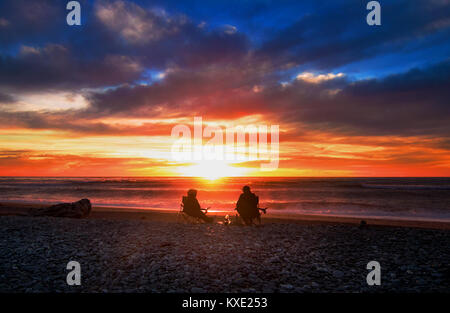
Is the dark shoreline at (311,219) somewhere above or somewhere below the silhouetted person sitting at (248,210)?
below

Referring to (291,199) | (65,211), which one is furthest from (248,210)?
(291,199)

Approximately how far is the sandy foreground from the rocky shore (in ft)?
0.08

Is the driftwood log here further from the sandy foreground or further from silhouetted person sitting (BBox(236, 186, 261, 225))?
silhouetted person sitting (BBox(236, 186, 261, 225))

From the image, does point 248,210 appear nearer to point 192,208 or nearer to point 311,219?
point 192,208

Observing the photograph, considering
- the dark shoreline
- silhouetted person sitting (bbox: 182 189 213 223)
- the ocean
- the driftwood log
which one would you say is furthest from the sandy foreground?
the ocean

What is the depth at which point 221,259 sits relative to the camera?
8.84 metres

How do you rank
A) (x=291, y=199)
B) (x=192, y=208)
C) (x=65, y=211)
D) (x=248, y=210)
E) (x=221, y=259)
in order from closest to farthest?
(x=221, y=259)
(x=248, y=210)
(x=192, y=208)
(x=65, y=211)
(x=291, y=199)

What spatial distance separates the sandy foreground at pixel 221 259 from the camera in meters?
7.00

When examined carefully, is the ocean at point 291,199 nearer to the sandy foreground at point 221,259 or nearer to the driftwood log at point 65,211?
the driftwood log at point 65,211

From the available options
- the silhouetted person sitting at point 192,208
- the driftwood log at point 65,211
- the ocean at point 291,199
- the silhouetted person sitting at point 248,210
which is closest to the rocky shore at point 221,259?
the silhouetted person sitting at point 248,210

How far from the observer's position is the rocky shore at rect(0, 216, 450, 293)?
7.00 meters

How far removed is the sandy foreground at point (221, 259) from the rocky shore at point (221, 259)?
0.03 m
